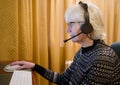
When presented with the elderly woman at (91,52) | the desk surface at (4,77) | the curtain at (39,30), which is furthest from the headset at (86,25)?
the curtain at (39,30)

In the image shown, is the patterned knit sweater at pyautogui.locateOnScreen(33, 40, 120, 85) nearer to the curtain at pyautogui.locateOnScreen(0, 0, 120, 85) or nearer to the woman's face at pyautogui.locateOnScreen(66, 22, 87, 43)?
the woman's face at pyautogui.locateOnScreen(66, 22, 87, 43)

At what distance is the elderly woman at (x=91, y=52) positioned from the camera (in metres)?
1.05

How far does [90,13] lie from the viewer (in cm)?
112

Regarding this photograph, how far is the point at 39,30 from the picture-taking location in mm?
1899

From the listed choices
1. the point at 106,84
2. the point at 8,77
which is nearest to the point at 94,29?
the point at 106,84

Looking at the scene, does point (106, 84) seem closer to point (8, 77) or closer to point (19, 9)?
point (8, 77)

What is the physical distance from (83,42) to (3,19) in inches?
34.3

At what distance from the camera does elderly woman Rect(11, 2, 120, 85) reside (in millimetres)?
1046

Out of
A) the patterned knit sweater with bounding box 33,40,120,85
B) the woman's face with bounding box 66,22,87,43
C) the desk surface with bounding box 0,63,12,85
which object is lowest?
the desk surface with bounding box 0,63,12,85

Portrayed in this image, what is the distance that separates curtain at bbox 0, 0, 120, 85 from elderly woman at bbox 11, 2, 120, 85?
670mm

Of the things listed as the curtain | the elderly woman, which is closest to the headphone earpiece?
the elderly woman

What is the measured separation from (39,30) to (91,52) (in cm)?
87

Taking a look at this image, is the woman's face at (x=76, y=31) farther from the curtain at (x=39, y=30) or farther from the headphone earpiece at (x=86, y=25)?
the curtain at (x=39, y=30)

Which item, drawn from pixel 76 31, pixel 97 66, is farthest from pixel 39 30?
pixel 97 66
